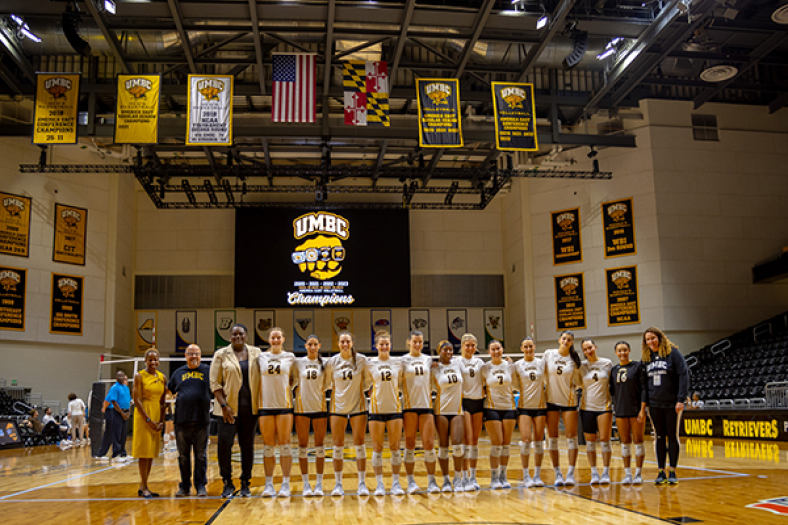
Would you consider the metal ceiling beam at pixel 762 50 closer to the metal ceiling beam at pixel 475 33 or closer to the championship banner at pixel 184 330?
the metal ceiling beam at pixel 475 33

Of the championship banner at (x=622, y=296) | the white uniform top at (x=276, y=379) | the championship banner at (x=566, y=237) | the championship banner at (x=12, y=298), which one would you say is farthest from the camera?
the championship banner at (x=566, y=237)

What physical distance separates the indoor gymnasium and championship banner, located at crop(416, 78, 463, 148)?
8cm

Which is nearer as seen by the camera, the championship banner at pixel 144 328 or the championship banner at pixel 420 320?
the championship banner at pixel 144 328

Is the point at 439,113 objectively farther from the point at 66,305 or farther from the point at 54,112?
the point at 66,305

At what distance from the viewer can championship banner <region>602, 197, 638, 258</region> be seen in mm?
24594

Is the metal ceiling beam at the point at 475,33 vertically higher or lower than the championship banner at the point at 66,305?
higher

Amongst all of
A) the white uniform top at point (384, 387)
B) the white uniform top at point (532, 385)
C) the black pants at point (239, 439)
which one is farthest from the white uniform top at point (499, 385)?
the black pants at point (239, 439)

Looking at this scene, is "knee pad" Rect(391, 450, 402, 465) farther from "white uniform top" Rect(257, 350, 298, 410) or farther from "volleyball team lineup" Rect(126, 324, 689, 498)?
"white uniform top" Rect(257, 350, 298, 410)

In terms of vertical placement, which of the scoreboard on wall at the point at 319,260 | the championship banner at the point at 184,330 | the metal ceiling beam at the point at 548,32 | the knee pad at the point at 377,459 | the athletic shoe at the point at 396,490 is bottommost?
the athletic shoe at the point at 396,490

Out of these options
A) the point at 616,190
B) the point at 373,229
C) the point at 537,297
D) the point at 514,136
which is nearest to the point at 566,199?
the point at 616,190

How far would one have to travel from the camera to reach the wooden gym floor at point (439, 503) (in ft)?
21.2

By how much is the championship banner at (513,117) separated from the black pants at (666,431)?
394 inches

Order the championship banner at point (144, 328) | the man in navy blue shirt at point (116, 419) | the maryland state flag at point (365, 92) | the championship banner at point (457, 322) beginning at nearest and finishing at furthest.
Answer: the man in navy blue shirt at point (116, 419)
the maryland state flag at point (365, 92)
the championship banner at point (144, 328)
the championship banner at point (457, 322)

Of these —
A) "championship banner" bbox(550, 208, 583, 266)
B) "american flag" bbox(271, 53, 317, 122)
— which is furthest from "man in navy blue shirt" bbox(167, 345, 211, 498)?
"championship banner" bbox(550, 208, 583, 266)
